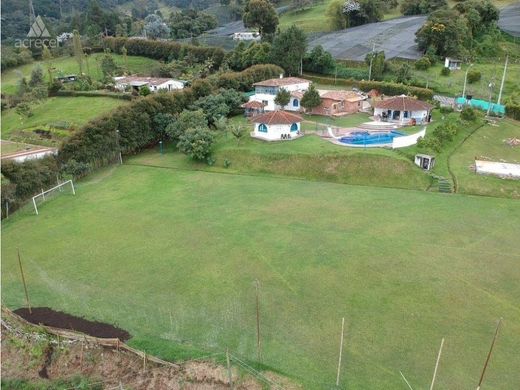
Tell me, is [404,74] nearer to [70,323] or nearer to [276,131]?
[276,131]

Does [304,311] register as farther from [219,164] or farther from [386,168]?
[219,164]

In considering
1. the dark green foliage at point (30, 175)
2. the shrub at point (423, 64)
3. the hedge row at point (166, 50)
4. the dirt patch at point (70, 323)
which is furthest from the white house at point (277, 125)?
the hedge row at point (166, 50)

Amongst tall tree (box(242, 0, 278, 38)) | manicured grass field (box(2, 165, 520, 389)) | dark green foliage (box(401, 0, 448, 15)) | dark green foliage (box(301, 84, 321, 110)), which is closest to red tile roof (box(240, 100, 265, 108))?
dark green foliage (box(301, 84, 321, 110))

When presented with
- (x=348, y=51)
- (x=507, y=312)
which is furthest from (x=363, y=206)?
(x=348, y=51)

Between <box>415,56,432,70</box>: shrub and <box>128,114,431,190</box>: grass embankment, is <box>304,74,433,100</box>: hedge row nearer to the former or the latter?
<box>415,56,432,70</box>: shrub

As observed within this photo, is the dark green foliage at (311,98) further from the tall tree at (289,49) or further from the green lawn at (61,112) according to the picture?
the green lawn at (61,112)
